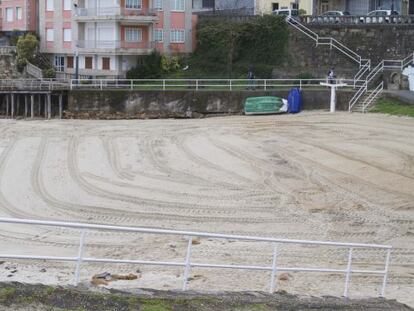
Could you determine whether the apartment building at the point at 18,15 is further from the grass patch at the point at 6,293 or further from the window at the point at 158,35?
the grass patch at the point at 6,293

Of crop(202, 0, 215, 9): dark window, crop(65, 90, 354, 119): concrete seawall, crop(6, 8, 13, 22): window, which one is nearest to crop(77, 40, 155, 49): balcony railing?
crop(65, 90, 354, 119): concrete seawall

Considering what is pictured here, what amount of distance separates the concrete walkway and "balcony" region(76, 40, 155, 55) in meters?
16.3

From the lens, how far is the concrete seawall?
4281cm

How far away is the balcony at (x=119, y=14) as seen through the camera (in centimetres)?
4872

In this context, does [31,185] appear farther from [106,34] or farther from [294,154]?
[106,34]

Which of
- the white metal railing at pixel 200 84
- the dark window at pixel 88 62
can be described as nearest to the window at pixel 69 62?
the dark window at pixel 88 62

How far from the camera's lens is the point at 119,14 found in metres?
48.6

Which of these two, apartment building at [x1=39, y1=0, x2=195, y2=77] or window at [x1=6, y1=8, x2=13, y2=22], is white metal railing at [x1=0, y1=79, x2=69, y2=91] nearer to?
apartment building at [x1=39, y1=0, x2=195, y2=77]

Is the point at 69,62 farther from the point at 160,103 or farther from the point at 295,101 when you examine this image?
the point at 295,101

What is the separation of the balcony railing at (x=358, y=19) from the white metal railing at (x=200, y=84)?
506 centimetres

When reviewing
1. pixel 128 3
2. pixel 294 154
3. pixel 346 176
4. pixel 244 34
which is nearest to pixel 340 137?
pixel 294 154

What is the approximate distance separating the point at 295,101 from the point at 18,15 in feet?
Answer: 86.5

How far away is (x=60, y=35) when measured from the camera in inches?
2112

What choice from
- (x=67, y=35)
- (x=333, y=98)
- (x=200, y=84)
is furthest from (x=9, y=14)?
(x=333, y=98)
